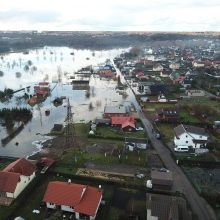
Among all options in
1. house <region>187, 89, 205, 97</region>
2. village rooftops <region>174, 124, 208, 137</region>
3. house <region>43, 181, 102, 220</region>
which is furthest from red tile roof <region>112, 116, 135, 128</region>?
house <region>187, 89, 205, 97</region>

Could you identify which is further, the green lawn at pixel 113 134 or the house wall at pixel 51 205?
the green lawn at pixel 113 134

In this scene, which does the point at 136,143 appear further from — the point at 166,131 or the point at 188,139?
the point at 166,131

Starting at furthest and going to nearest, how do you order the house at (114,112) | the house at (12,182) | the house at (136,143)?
the house at (114,112)
the house at (136,143)
the house at (12,182)

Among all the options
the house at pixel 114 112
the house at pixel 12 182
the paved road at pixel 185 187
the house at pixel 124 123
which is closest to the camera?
the paved road at pixel 185 187

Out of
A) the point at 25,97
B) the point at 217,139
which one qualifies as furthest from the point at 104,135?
the point at 25,97

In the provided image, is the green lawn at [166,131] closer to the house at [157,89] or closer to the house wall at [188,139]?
the house wall at [188,139]

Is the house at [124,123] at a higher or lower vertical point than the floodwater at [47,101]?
higher

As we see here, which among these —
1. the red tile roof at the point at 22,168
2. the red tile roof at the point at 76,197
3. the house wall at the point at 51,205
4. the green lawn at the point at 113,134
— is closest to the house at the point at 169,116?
the green lawn at the point at 113,134
